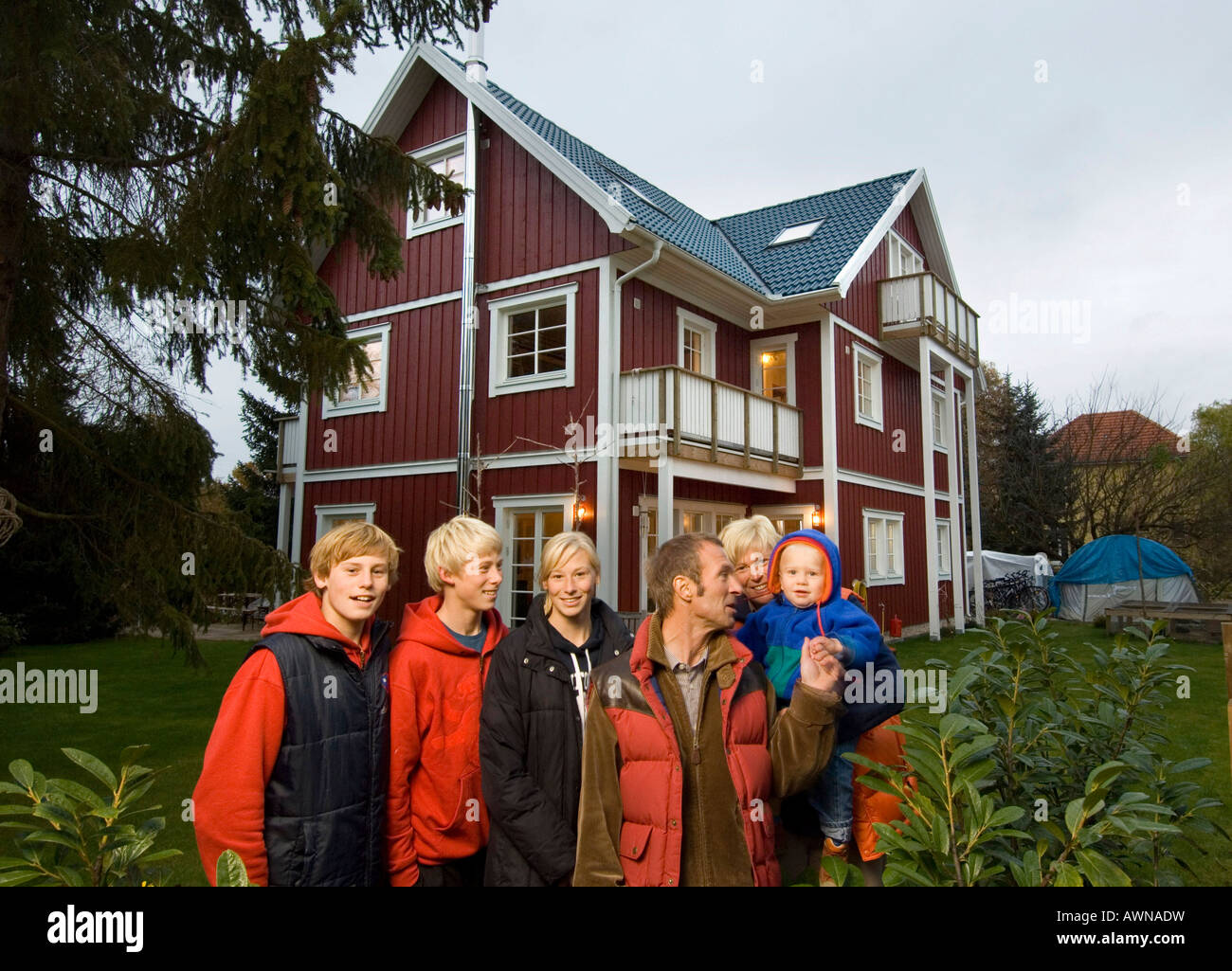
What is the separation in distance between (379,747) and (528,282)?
944 centimetres

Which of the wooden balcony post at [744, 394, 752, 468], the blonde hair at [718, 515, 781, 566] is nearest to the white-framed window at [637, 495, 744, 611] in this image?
the wooden balcony post at [744, 394, 752, 468]

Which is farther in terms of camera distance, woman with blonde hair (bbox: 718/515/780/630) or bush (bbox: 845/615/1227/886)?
woman with blonde hair (bbox: 718/515/780/630)

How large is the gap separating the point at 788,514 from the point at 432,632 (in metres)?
11.1

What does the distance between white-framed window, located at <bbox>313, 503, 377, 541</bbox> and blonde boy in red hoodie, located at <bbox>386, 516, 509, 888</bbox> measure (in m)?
10.1

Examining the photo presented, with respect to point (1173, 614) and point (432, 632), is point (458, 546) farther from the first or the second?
point (1173, 614)

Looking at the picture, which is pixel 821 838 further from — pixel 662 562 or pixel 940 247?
pixel 940 247

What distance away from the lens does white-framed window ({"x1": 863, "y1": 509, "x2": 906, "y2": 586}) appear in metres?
13.8

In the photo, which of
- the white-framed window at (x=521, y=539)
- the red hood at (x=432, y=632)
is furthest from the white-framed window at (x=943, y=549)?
the red hood at (x=432, y=632)

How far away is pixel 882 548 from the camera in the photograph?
14.5 metres

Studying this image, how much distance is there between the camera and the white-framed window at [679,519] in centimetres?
1037

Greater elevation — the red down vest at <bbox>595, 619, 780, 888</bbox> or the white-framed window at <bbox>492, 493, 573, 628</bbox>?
the white-framed window at <bbox>492, 493, 573, 628</bbox>

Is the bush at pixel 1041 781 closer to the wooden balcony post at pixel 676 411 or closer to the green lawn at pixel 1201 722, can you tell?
the green lawn at pixel 1201 722

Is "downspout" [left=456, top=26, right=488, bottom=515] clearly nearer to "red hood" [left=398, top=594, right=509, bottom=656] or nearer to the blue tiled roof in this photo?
the blue tiled roof

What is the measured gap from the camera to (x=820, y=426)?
12.9m
